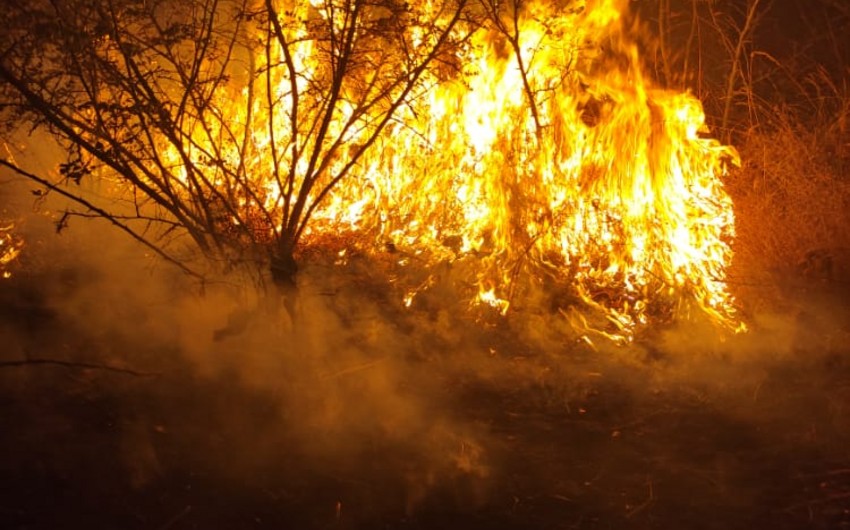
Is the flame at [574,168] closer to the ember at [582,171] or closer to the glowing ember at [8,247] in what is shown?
the ember at [582,171]

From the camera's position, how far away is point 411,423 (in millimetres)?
5047

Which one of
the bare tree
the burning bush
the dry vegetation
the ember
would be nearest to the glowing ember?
the dry vegetation

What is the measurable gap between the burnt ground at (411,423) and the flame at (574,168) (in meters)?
0.54

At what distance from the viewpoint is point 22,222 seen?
331 inches

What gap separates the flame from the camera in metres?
6.43

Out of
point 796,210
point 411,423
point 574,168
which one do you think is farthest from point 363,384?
point 796,210

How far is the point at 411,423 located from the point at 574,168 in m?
2.73

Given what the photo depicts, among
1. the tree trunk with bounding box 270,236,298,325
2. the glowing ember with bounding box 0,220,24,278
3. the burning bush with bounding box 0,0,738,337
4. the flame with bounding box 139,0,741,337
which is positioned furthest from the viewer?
the glowing ember with bounding box 0,220,24,278

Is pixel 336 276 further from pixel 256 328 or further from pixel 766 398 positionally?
pixel 766 398

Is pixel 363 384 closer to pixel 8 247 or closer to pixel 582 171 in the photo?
pixel 582 171

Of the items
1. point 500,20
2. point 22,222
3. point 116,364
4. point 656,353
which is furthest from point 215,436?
point 22,222

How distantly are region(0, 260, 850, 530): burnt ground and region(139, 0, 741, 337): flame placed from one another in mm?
539

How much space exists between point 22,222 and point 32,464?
4804mm

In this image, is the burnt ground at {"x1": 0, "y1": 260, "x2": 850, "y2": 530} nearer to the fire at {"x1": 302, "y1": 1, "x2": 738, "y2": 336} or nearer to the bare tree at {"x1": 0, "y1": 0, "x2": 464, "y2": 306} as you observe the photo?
the fire at {"x1": 302, "y1": 1, "x2": 738, "y2": 336}
